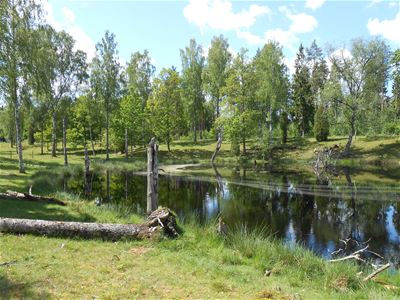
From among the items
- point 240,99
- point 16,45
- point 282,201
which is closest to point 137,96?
point 240,99

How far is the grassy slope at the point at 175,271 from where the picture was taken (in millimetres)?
6973

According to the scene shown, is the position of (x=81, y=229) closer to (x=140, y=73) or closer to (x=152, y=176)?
(x=152, y=176)

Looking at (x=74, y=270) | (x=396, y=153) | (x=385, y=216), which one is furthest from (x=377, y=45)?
(x=74, y=270)

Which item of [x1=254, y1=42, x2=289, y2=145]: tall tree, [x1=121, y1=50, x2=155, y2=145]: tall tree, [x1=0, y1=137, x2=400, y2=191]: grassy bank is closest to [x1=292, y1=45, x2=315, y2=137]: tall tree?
[x1=0, y1=137, x2=400, y2=191]: grassy bank

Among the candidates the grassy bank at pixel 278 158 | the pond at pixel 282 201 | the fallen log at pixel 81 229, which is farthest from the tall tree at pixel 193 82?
the fallen log at pixel 81 229

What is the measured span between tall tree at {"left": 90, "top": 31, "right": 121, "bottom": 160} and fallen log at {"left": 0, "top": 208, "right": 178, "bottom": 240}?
3613 cm

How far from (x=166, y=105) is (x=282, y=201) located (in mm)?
35422

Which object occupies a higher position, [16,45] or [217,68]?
[217,68]

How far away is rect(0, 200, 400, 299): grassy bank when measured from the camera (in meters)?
6.96

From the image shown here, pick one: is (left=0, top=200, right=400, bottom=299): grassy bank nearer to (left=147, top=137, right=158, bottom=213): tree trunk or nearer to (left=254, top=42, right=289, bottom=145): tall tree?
(left=147, top=137, right=158, bottom=213): tree trunk

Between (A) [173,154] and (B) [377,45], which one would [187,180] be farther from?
(B) [377,45]

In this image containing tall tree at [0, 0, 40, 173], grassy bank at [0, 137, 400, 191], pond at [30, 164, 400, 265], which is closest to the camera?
pond at [30, 164, 400, 265]

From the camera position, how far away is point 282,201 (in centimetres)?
2153

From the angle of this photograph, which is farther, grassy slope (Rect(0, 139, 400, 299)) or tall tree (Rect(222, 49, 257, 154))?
tall tree (Rect(222, 49, 257, 154))
